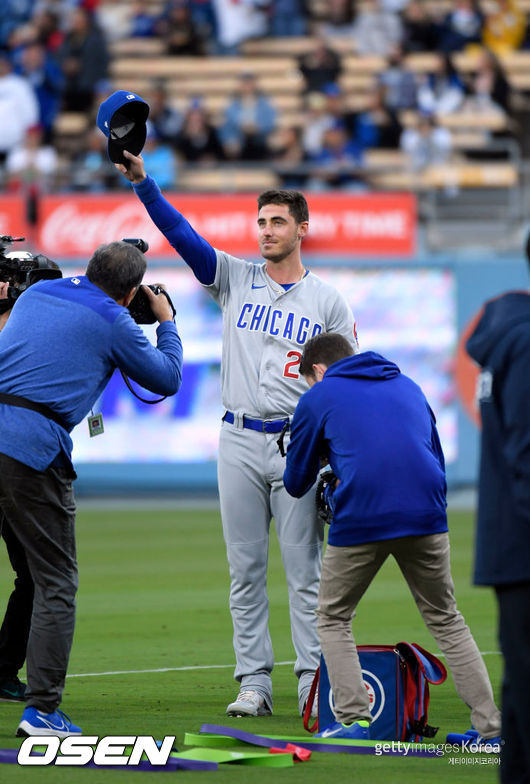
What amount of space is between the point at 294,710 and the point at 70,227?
14701mm

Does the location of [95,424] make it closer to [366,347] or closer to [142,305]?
[142,305]

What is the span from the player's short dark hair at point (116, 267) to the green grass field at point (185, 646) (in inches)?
82.3

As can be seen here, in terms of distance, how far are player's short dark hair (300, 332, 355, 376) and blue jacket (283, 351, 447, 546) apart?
98 millimetres

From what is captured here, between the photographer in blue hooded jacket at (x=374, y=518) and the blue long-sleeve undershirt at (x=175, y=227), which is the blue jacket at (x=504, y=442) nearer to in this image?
the photographer in blue hooded jacket at (x=374, y=518)

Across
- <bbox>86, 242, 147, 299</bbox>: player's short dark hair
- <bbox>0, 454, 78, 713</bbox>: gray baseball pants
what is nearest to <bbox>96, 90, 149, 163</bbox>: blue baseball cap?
<bbox>86, 242, 147, 299</bbox>: player's short dark hair

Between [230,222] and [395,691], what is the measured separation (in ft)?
49.7

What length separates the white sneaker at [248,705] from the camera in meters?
7.14

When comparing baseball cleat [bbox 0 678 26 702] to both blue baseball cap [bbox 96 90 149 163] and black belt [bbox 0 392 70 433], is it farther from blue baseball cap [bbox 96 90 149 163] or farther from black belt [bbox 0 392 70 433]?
blue baseball cap [bbox 96 90 149 163]

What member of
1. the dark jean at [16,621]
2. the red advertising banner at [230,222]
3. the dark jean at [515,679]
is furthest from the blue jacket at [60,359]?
the red advertising banner at [230,222]

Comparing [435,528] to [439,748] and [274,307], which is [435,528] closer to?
[439,748]

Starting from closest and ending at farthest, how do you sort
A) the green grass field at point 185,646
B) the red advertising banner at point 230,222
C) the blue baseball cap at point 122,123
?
1. the green grass field at point 185,646
2. the blue baseball cap at point 122,123
3. the red advertising banner at point 230,222

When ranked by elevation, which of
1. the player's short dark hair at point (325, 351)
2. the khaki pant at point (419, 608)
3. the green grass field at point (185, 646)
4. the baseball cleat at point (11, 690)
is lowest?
the green grass field at point (185, 646)

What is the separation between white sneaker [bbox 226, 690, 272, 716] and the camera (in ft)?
23.4

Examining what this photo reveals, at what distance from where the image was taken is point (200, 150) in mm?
22781
